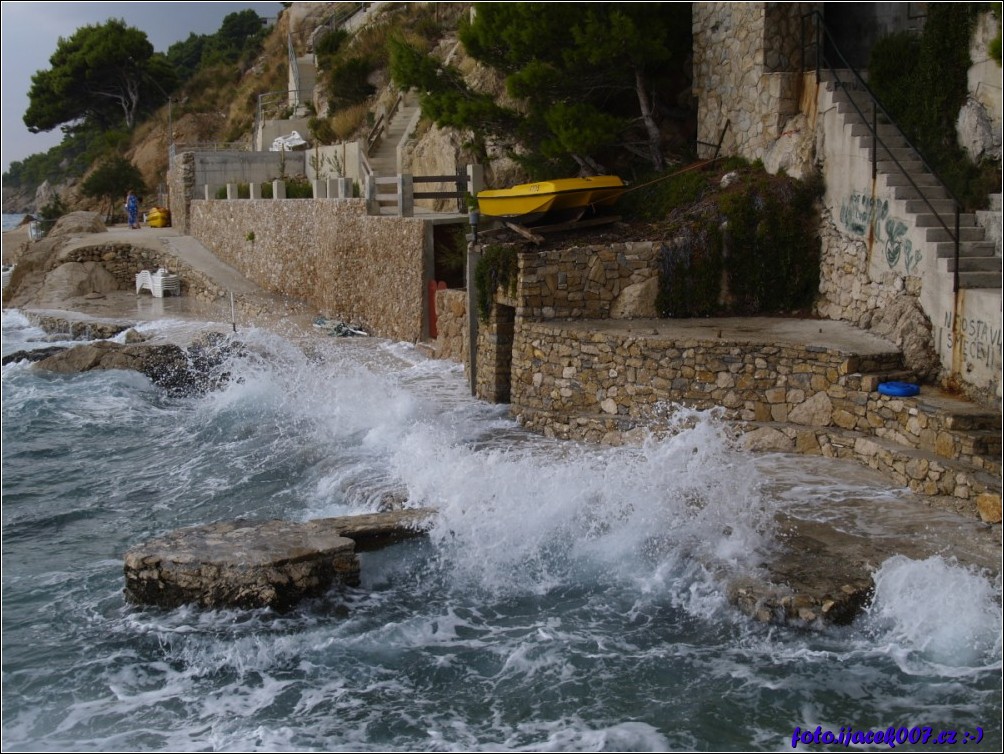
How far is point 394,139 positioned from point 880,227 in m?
18.0

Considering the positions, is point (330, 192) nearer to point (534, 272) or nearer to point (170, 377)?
point (170, 377)

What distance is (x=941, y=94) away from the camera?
12.9 m

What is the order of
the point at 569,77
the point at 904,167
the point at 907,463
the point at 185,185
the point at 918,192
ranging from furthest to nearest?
1. the point at 185,185
2. the point at 569,77
3. the point at 904,167
4. the point at 918,192
5. the point at 907,463

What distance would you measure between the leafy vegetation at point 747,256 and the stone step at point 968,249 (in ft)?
9.06

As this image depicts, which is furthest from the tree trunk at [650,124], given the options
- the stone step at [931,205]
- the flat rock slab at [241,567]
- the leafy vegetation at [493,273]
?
the flat rock slab at [241,567]

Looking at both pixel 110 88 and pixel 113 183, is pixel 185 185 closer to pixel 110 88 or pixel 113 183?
pixel 113 183

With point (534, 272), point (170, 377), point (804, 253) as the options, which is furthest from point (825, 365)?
point (170, 377)

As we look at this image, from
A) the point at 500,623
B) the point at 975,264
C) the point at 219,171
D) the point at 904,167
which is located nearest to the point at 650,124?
the point at 904,167

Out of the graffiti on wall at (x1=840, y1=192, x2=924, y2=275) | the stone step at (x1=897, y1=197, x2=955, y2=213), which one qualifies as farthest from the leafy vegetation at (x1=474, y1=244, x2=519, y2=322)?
the stone step at (x1=897, y1=197, x2=955, y2=213)

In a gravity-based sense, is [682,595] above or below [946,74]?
below

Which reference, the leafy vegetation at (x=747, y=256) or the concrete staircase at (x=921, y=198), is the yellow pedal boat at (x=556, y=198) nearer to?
the leafy vegetation at (x=747, y=256)

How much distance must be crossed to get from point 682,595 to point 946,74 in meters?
7.82

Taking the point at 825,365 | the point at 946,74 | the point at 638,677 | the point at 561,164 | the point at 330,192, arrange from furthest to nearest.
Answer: the point at 330,192
the point at 561,164
the point at 946,74
the point at 825,365
the point at 638,677

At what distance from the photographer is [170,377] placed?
1886 centimetres
